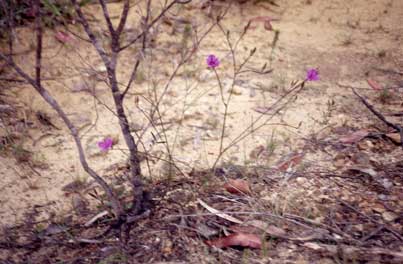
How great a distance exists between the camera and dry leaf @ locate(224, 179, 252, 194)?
2.08 metres

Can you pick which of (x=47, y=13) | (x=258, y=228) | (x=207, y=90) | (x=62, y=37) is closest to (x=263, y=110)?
(x=207, y=90)

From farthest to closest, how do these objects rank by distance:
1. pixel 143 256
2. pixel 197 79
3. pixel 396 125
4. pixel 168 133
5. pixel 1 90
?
1. pixel 197 79
2. pixel 1 90
3. pixel 168 133
4. pixel 396 125
5. pixel 143 256

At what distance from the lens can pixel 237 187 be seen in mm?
2094

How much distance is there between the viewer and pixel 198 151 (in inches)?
97.7

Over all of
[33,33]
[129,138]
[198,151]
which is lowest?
[198,151]

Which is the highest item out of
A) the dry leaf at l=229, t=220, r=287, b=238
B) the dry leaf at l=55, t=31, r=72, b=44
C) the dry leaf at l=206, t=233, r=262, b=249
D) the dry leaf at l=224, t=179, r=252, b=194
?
the dry leaf at l=55, t=31, r=72, b=44

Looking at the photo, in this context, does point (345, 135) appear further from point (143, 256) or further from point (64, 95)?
point (64, 95)

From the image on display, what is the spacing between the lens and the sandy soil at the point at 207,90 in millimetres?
2367

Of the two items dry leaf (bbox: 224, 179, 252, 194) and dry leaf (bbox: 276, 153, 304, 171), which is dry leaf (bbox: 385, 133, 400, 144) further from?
dry leaf (bbox: 224, 179, 252, 194)

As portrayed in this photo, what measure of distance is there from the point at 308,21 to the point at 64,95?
1.93m

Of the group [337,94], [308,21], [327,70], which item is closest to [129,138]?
[337,94]

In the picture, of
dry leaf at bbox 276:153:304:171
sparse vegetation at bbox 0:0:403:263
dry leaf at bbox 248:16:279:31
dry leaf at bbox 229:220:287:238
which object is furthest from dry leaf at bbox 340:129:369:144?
dry leaf at bbox 248:16:279:31

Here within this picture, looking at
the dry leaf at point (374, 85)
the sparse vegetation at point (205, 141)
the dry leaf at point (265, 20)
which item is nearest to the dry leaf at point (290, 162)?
the sparse vegetation at point (205, 141)

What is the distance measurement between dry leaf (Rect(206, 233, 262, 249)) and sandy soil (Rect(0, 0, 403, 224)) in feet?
1.86
